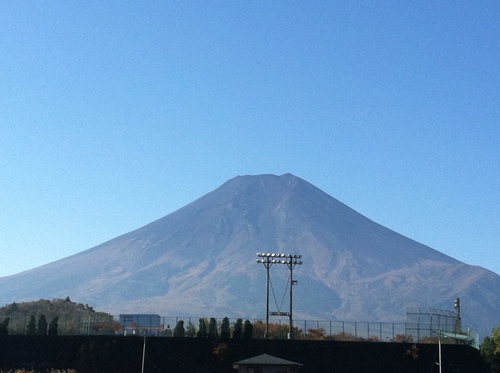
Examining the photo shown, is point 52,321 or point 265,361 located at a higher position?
point 52,321

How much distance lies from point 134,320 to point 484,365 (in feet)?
138

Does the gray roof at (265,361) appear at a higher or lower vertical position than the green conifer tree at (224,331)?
lower

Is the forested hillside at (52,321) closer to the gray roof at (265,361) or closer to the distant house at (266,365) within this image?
the distant house at (266,365)

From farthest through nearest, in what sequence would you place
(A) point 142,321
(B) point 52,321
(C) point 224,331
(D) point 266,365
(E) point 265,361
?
(A) point 142,321
(B) point 52,321
(C) point 224,331
(E) point 265,361
(D) point 266,365

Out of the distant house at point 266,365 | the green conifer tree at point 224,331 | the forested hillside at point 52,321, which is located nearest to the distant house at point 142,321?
the forested hillside at point 52,321

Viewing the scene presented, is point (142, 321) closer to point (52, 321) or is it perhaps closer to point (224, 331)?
point (52, 321)

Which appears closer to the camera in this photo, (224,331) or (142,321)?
(224,331)

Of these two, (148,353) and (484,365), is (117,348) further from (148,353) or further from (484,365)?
(484,365)

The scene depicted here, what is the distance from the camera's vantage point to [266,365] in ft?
261

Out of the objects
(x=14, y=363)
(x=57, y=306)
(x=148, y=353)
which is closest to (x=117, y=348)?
(x=148, y=353)

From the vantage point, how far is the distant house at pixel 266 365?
3127 inches

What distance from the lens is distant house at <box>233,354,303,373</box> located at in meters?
79.4

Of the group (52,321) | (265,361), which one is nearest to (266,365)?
(265,361)

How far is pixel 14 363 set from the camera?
84625 millimetres
